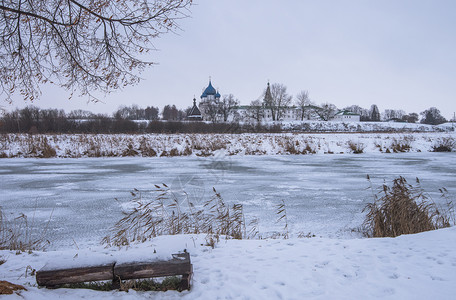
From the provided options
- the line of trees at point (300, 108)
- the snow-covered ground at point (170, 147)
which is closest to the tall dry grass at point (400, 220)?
the snow-covered ground at point (170, 147)

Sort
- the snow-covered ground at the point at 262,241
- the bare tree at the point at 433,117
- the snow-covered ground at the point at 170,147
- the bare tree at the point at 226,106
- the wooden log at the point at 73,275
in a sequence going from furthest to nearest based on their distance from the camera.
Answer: the bare tree at the point at 433,117, the bare tree at the point at 226,106, the snow-covered ground at the point at 170,147, the snow-covered ground at the point at 262,241, the wooden log at the point at 73,275

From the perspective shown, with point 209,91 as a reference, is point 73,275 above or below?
below

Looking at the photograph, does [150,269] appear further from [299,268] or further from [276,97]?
[276,97]

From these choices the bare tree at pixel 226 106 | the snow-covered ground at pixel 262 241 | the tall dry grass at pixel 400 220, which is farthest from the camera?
the bare tree at pixel 226 106

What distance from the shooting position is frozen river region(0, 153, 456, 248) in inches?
201

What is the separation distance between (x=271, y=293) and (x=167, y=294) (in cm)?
89

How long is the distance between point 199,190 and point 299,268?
480 centimetres

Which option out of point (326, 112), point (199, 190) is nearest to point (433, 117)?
point (326, 112)

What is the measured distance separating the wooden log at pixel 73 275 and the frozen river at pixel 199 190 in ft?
5.61

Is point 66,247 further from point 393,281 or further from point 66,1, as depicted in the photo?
point 393,281

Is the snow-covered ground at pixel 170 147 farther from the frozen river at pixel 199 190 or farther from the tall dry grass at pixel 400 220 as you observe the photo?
the tall dry grass at pixel 400 220

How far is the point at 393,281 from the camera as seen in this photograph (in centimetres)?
276

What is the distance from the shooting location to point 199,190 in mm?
7676

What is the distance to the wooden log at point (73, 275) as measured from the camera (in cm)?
260
